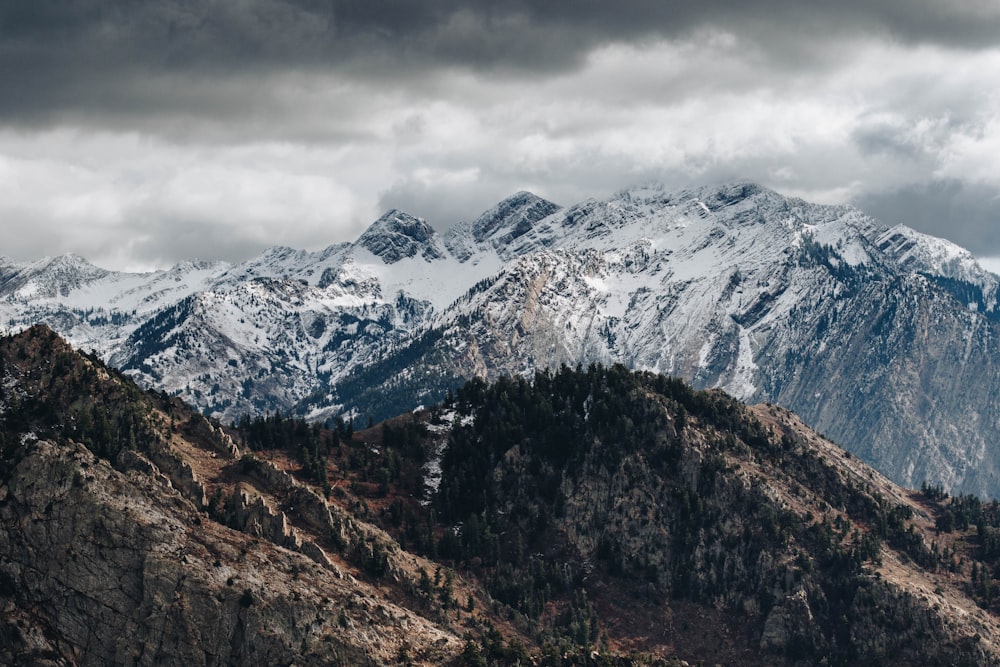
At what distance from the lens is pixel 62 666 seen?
19962 centimetres

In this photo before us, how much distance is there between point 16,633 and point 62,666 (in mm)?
9311

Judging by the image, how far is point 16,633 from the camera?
652ft
